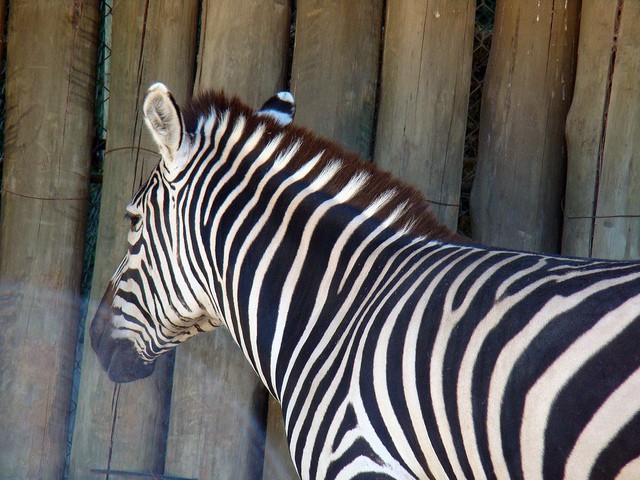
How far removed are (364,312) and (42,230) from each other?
7.51 ft

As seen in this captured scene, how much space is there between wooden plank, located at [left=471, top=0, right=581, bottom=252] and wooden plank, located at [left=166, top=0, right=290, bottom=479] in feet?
3.89

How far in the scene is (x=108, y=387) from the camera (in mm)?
3809

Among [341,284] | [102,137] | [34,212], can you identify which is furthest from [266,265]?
[102,137]

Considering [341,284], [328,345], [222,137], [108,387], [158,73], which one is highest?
[158,73]

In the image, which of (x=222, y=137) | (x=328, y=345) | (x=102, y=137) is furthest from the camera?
(x=102, y=137)

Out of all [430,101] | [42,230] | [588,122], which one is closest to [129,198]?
[42,230]

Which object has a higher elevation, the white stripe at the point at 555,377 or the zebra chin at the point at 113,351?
the white stripe at the point at 555,377

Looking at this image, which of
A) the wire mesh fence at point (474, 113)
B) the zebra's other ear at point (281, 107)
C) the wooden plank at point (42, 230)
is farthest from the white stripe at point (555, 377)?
the wooden plank at point (42, 230)

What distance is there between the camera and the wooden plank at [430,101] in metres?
3.67

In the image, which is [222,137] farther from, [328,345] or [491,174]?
[491,174]

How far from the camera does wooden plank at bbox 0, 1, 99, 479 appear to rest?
12.8ft

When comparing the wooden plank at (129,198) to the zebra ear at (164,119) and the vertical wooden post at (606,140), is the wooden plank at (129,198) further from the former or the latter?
the vertical wooden post at (606,140)

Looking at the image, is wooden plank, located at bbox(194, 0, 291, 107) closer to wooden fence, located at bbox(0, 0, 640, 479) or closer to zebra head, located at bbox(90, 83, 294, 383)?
wooden fence, located at bbox(0, 0, 640, 479)

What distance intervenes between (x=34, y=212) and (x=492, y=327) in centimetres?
281
